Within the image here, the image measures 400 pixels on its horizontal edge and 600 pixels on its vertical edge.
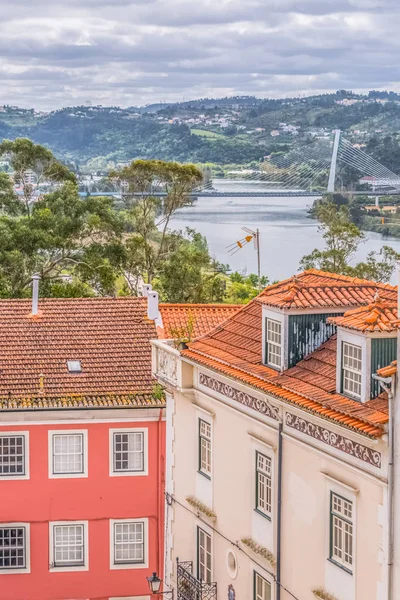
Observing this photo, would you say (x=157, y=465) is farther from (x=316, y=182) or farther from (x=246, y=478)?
(x=316, y=182)

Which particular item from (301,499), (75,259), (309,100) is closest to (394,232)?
(75,259)

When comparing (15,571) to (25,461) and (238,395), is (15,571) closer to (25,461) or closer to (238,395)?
(25,461)

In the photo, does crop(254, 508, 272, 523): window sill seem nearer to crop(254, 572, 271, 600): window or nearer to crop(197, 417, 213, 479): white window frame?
crop(254, 572, 271, 600): window

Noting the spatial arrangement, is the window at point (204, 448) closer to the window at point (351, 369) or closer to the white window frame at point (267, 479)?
the white window frame at point (267, 479)

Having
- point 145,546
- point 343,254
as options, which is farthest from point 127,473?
point 343,254

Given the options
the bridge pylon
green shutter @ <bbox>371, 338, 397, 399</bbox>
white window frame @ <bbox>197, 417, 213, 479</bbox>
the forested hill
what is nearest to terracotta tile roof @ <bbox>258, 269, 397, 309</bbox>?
green shutter @ <bbox>371, 338, 397, 399</bbox>

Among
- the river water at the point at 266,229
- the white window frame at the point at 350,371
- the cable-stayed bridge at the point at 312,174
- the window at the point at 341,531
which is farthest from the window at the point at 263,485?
the cable-stayed bridge at the point at 312,174
